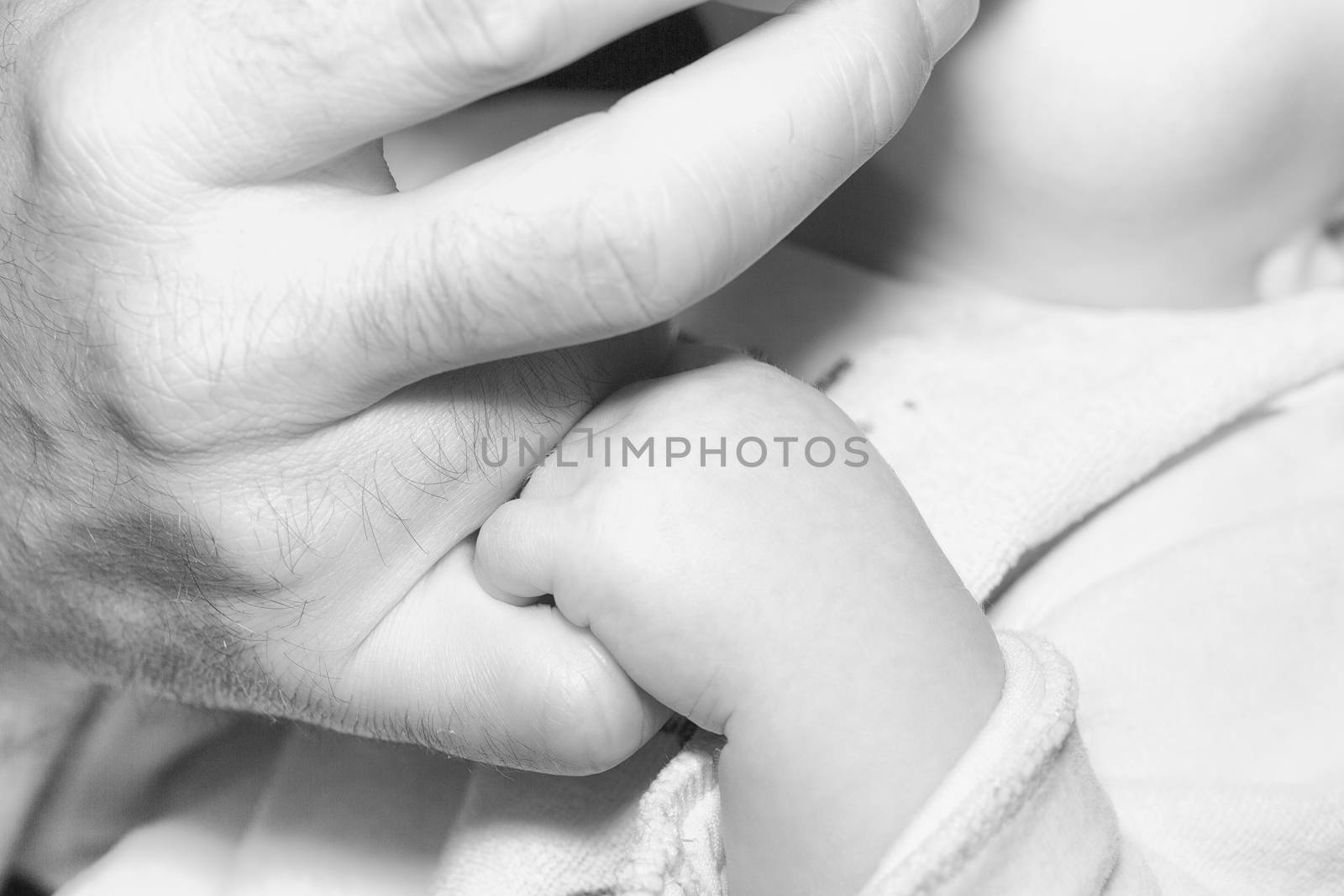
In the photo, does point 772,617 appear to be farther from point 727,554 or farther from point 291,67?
point 291,67

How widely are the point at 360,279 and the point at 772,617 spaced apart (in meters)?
0.22

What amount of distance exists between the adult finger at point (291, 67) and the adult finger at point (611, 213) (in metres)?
0.03

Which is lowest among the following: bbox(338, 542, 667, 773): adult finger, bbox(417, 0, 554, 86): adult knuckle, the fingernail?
bbox(338, 542, 667, 773): adult finger

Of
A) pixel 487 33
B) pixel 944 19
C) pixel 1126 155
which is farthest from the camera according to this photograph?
pixel 1126 155

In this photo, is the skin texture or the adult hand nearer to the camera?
the adult hand

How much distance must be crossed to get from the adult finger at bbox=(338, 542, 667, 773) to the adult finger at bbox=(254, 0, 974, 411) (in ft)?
0.42

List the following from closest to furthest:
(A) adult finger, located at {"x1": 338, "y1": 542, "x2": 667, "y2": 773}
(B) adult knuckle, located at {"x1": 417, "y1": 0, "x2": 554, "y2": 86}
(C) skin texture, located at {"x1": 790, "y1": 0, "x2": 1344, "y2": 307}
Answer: (B) adult knuckle, located at {"x1": 417, "y1": 0, "x2": 554, "y2": 86} < (A) adult finger, located at {"x1": 338, "y1": 542, "x2": 667, "y2": 773} < (C) skin texture, located at {"x1": 790, "y1": 0, "x2": 1344, "y2": 307}

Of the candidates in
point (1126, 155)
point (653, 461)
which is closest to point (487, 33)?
point (653, 461)

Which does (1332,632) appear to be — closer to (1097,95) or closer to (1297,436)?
(1297,436)

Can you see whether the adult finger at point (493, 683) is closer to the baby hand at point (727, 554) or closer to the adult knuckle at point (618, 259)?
the baby hand at point (727, 554)

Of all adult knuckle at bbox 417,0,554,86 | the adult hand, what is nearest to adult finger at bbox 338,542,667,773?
the adult hand

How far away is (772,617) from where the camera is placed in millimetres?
497

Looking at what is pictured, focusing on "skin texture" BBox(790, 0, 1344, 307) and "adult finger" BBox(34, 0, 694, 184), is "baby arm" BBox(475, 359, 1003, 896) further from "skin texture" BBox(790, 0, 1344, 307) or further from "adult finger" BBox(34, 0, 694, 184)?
"skin texture" BBox(790, 0, 1344, 307)

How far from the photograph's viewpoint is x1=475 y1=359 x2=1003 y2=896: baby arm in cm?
49
